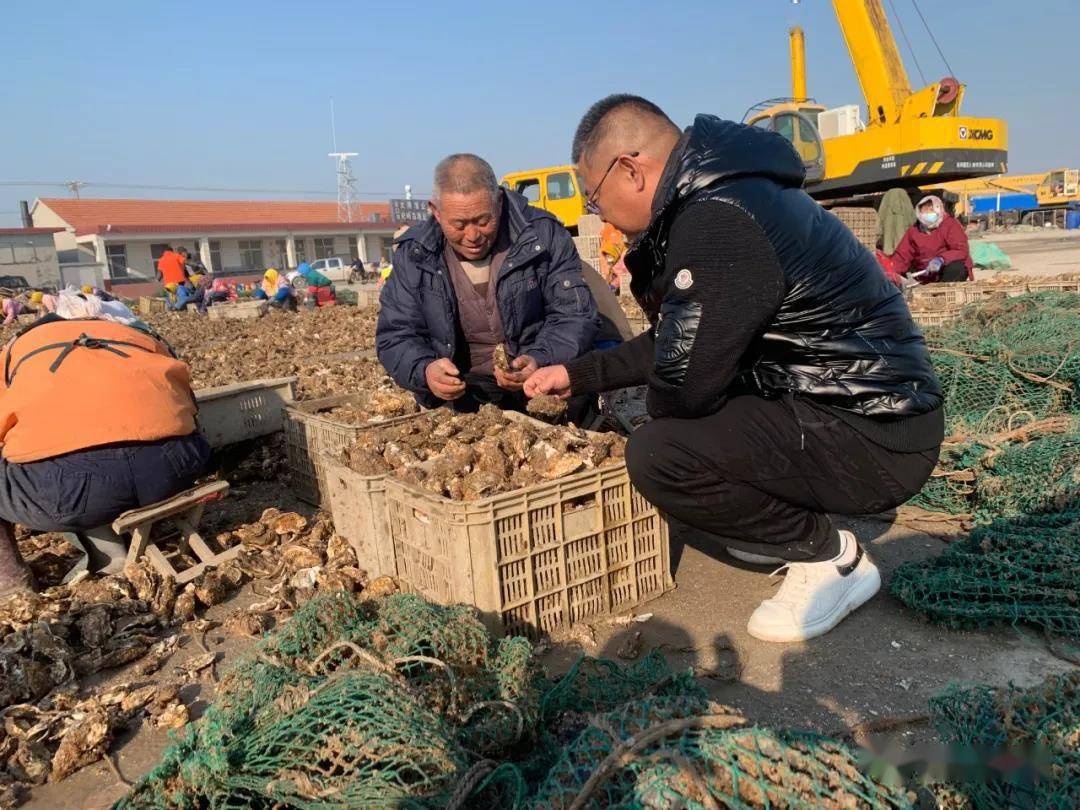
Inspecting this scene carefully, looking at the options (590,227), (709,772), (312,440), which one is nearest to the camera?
(709,772)

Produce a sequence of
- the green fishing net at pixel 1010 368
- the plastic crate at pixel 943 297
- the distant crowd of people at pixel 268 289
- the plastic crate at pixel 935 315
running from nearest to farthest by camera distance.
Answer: the green fishing net at pixel 1010 368 < the plastic crate at pixel 935 315 < the plastic crate at pixel 943 297 < the distant crowd of people at pixel 268 289

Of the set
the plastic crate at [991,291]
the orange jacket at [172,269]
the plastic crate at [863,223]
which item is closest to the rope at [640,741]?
the plastic crate at [991,291]

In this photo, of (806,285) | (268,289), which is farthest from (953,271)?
(268,289)

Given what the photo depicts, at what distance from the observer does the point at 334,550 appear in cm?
389

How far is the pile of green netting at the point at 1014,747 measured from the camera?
5.56 feet

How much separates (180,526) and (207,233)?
44888mm

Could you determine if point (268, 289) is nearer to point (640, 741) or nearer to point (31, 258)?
point (640, 741)

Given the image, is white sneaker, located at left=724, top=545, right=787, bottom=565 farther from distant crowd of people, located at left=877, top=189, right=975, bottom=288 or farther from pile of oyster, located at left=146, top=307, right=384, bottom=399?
distant crowd of people, located at left=877, top=189, right=975, bottom=288

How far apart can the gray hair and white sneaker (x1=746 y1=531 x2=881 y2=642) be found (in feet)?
Result: 8.14

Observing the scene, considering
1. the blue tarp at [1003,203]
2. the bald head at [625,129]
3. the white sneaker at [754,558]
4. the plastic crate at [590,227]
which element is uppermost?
the blue tarp at [1003,203]

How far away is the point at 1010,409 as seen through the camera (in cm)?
509

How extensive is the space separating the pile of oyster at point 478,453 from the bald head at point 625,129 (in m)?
1.18

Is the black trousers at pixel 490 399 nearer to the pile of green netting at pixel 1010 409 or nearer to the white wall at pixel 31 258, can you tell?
the pile of green netting at pixel 1010 409

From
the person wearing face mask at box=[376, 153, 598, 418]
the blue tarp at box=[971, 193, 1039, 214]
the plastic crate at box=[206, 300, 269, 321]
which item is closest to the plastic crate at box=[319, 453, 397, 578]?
the person wearing face mask at box=[376, 153, 598, 418]
